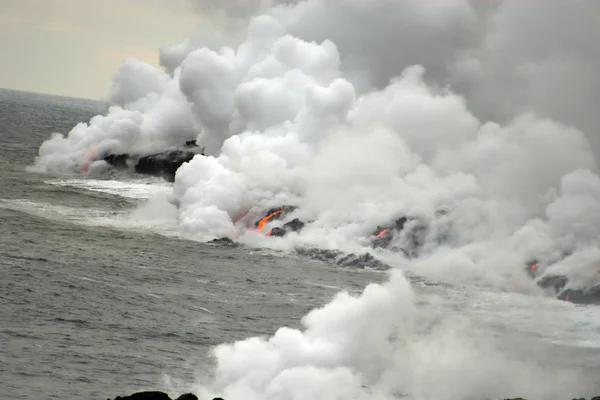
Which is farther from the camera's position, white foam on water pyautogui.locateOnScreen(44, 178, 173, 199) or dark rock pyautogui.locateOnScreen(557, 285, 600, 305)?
white foam on water pyautogui.locateOnScreen(44, 178, 173, 199)

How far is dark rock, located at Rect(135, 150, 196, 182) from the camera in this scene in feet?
327

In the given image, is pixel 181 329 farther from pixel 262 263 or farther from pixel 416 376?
pixel 262 263

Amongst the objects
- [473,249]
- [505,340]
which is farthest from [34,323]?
[473,249]

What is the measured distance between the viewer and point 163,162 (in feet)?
332

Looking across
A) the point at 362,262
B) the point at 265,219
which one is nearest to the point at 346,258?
the point at 362,262

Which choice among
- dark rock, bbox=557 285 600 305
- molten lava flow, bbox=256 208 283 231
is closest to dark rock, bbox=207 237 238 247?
molten lava flow, bbox=256 208 283 231

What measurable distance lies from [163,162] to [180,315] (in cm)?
5708

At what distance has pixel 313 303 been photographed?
50.8 metres

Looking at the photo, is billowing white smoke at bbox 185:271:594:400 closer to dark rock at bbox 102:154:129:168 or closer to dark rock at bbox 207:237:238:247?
dark rock at bbox 207:237:238:247

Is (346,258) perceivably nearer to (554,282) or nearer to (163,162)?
(554,282)

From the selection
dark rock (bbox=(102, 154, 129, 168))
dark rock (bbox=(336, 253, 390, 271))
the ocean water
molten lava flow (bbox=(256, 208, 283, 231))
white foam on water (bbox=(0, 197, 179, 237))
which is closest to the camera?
the ocean water

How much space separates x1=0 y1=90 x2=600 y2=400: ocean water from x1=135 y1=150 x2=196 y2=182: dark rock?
25.8 m

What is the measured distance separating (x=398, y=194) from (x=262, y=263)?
16198mm

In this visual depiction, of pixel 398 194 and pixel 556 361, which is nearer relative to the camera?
pixel 556 361
